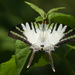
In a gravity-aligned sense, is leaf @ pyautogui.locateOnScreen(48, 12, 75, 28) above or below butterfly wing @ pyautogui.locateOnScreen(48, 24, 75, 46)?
above

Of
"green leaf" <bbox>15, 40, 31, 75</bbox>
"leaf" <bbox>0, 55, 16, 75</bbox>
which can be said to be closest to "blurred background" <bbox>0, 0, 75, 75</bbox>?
"leaf" <bbox>0, 55, 16, 75</bbox>

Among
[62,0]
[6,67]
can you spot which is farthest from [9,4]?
Answer: [6,67]

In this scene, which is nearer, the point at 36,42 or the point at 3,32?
Result: the point at 36,42

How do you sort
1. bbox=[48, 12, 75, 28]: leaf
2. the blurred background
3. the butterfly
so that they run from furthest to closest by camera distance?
the blurred background → bbox=[48, 12, 75, 28]: leaf → the butterfly

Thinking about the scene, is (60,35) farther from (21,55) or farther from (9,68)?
(9,68)

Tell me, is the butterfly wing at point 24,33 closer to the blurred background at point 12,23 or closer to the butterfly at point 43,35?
the butterfly at point 43,35

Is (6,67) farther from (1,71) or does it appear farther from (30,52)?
(30,52)

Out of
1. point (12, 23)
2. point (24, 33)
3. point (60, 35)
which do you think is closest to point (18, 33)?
point (24, 33)

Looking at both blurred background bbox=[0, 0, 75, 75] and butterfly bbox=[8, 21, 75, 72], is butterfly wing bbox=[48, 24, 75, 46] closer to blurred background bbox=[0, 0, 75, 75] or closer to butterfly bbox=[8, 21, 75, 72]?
butterfly bbox=[8, 21, 75, 72]
